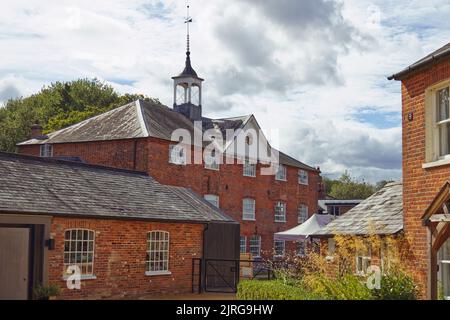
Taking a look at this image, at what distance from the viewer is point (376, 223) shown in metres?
16.2

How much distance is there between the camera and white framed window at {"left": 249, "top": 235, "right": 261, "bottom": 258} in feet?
125

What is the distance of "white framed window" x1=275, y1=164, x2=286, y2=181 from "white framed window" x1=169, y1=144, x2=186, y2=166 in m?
9.64

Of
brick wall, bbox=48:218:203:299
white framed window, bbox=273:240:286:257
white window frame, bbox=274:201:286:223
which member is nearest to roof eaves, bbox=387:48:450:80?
brick wall, bbox=48:218:203:299

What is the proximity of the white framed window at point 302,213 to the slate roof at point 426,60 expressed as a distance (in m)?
27.4

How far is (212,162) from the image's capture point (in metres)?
34.8

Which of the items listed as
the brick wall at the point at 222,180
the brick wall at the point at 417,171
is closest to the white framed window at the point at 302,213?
the brick wall at the point at 222,180

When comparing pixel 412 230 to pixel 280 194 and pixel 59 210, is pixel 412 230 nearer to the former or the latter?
pixel 59 210

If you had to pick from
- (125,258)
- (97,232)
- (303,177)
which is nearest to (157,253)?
(125,258)

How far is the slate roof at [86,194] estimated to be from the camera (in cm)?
1852

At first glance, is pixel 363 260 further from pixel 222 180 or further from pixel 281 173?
pixel 281 173

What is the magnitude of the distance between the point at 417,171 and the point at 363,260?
3415 millimetres

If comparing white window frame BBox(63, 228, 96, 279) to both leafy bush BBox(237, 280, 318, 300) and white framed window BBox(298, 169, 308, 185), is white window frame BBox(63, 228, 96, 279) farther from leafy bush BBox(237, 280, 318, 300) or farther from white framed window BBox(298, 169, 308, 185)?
white framed window BBox(298, 169, 308, 185)

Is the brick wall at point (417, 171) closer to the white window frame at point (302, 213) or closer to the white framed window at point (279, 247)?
the white framed window at point (279, 247)
